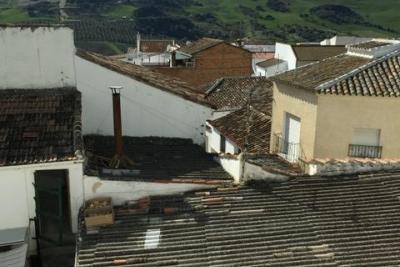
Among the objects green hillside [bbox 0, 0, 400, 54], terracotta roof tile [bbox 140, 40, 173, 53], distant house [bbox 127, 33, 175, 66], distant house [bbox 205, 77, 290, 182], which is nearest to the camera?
distant house [bbox 205, 77, 290, 182]

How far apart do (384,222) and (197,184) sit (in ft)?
15.7

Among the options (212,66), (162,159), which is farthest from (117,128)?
(212,66)

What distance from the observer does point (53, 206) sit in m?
13.3

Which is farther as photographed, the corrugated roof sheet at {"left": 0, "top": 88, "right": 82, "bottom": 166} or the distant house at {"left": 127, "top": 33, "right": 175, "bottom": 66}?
the distant house at {"left": 127, "top": 33, "right": 175, "bottom": 66}

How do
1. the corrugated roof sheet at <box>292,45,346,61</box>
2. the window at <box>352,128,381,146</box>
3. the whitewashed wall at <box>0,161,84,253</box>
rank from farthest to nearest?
1. the corrugated roof sheet at <box>292,45,346,61</box>
2. the window at <box>352,128,381,146</box>
3. the whitewashed wall at <box>0,161,84,253</box>

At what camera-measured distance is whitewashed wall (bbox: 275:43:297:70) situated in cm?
4800

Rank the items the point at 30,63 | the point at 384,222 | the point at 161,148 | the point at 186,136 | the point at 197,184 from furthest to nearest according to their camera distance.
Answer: the point at 186,136 → the point at 161,148 → the point at 30,63 → the point at 197,184 → the point at 384,222

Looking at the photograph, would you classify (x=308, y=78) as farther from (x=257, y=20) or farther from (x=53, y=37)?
(x=257, y=20)

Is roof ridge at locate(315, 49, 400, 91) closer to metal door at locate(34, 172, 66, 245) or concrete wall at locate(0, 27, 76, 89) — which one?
concrete wall at locate(0, 27, 76, 89)

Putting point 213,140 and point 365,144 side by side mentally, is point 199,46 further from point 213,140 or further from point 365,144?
point 365,144

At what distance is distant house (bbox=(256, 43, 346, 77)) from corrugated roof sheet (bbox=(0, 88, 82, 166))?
3112 centimetres

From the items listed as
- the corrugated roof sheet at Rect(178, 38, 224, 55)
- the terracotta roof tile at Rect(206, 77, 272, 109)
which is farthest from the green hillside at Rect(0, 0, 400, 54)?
the terracotta roof tile at Rect(206, 77, 272, 109)

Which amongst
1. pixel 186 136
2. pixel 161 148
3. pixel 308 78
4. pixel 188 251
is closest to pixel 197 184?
pixel 188 251

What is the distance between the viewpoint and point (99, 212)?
11.9 m
